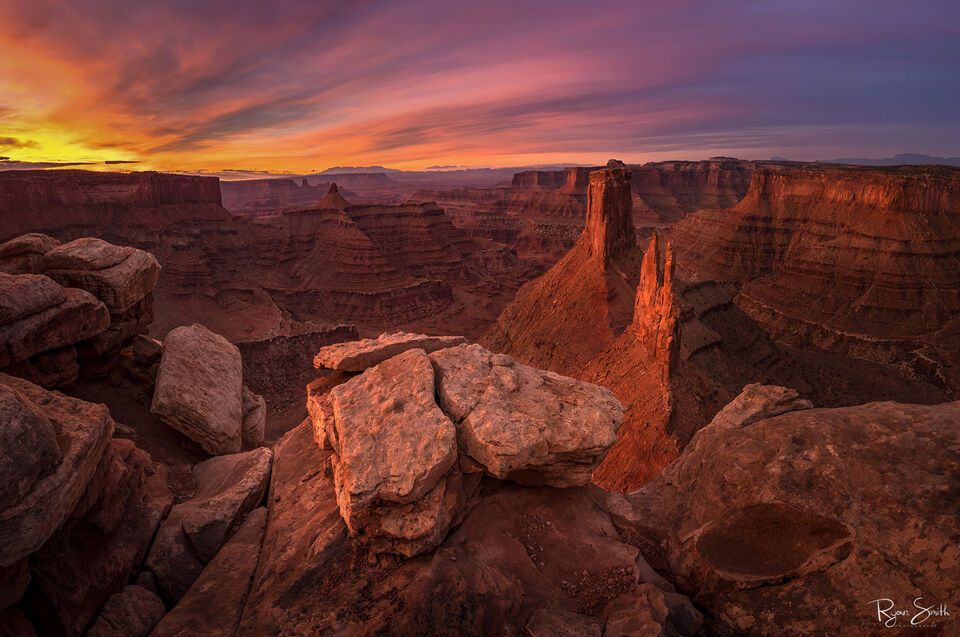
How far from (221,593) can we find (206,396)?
545 cm

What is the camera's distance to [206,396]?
10.1m

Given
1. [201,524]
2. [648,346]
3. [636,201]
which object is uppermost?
[636,201]

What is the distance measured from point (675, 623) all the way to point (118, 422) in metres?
10.4

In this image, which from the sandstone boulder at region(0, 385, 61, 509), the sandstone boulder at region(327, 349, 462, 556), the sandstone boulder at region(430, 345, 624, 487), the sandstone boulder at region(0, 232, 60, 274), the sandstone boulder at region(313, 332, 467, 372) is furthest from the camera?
the sandstone boulder at region(0, 232, 60, 274)

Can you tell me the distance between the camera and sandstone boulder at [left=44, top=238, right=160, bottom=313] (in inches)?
376

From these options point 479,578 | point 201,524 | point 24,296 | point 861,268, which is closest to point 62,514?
point 201,524

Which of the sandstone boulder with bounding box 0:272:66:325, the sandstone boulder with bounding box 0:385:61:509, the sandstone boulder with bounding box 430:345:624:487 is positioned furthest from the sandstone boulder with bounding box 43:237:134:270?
the sandstone boulder with bounding box 430:345:624:487

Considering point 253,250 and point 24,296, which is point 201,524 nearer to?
point 24,296

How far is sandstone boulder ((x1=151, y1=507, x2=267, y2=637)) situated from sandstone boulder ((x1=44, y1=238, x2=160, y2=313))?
6409 mm

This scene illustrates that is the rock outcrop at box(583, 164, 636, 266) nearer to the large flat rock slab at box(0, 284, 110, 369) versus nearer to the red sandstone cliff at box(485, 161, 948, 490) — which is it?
the red sandstone cliff at box(485, 161, 948, 490)

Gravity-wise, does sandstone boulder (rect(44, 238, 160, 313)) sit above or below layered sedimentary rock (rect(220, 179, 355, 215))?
below

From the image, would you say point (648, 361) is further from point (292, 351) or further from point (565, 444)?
point (292, 351)

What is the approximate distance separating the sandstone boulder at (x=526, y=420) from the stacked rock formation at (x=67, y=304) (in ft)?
22.2

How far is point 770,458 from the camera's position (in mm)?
5793
